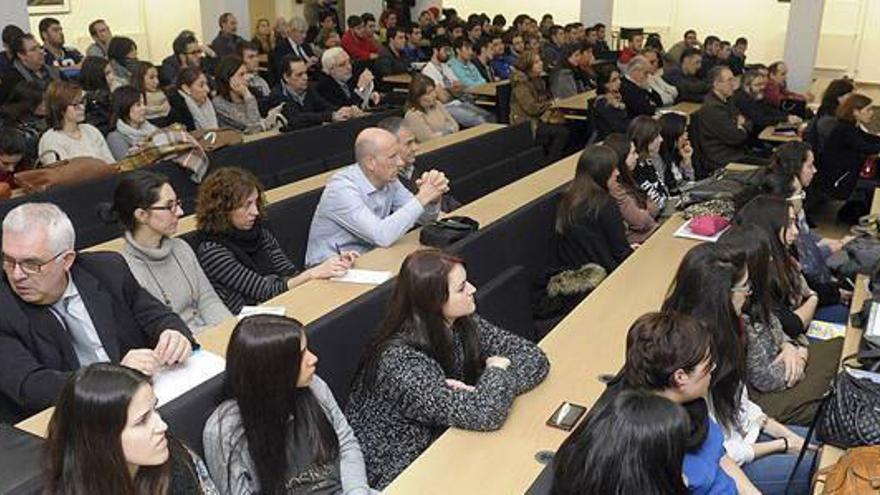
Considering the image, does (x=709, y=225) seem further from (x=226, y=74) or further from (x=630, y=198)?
(x=226, y=74)

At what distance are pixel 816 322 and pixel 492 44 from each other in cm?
795

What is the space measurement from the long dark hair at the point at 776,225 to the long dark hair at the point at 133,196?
2.43 metres

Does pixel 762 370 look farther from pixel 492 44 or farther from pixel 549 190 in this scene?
pixel 492 44

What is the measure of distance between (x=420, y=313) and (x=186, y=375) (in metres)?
0.73

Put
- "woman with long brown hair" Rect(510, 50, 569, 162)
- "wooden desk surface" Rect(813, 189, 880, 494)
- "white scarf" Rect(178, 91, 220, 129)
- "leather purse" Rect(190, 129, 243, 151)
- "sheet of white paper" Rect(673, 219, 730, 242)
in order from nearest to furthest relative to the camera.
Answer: "wooden desk surface" Rect(813, 189, 880, 494), "sheet of white paper" Rect(673, 219, 730, 242), "leather purse" Rect(190, 129, 243, 151), "white scarf" Rect(178, 91, 220, 129), "woman with long brown hair" Rect(510, 50, 569, 162)

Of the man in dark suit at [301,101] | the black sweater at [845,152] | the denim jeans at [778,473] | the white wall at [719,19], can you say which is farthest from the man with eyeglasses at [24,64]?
the white wall at [719,19]

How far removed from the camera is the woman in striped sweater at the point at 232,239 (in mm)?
3582

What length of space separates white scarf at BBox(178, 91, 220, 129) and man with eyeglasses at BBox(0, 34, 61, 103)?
190cm

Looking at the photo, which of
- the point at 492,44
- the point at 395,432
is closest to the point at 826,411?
the point at 395,432

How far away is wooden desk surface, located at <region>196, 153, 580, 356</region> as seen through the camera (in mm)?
2934

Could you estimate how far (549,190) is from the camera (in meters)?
4.90

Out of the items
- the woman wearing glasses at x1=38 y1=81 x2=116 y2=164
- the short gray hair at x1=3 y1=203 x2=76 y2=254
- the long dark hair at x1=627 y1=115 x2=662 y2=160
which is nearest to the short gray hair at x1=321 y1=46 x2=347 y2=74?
the woman wearing glasses at x1=38 y1=81 x2=116 y2=164

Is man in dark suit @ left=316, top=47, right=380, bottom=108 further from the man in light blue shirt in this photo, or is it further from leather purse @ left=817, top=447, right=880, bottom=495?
leather purse @ left=817, top=447, right=880, bottom=495

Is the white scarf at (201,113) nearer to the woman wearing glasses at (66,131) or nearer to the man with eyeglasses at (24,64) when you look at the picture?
the woman wearing glasses at (66,131)
